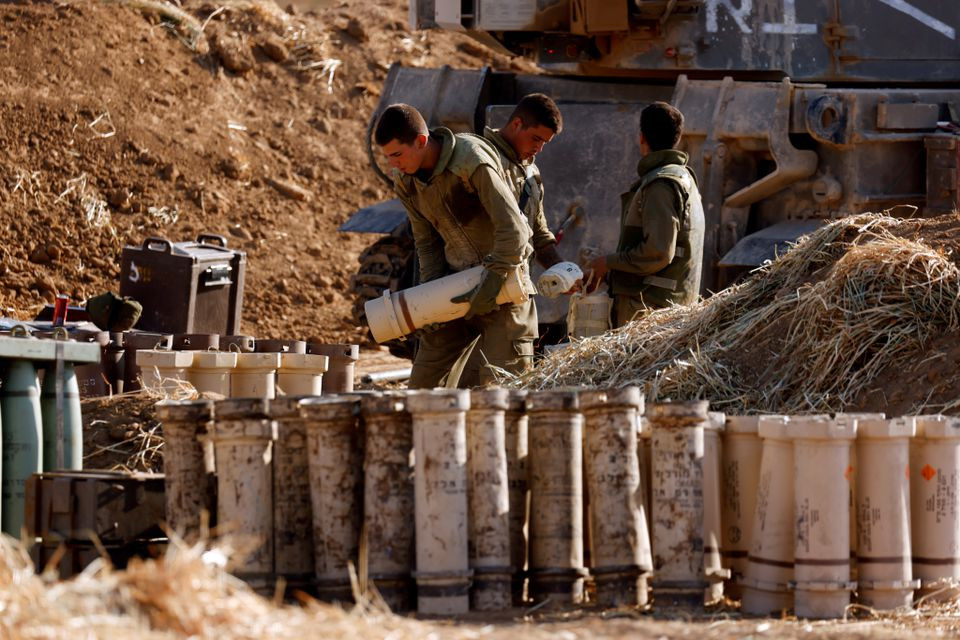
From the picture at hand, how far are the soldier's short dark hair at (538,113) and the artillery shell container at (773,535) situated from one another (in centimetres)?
299

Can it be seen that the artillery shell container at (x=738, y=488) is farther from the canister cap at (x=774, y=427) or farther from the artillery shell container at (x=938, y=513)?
the artillery shell container at (x=938, y=513)

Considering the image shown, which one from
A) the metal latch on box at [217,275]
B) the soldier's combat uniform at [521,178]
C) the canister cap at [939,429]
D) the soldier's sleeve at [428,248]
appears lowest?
the canister cap at [939,429]

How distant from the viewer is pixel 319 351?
9.80 meters

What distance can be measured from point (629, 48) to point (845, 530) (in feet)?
23.8

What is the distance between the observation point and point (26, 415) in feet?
21.3

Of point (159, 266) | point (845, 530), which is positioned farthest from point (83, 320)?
point (845, 530)

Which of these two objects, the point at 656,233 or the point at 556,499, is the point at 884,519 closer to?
the point at 556,499

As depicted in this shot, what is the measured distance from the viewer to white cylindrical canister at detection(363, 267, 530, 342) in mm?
8289

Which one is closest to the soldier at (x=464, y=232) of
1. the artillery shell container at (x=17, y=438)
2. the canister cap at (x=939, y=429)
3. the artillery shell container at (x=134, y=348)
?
the artillery shell container at (x=134, y=348)

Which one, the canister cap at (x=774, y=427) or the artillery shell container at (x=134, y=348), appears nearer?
the canister cap at (x=774, y=427)

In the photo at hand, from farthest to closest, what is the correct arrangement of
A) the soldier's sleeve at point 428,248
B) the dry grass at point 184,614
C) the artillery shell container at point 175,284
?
the artillery shell container at point 175,284 < the soldier's sleeve at point 428,248 < the dry grass at point 184,614

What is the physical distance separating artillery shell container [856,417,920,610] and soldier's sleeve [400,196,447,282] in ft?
10.7

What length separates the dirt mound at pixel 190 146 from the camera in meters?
17.1

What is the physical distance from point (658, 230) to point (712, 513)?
119 inches
